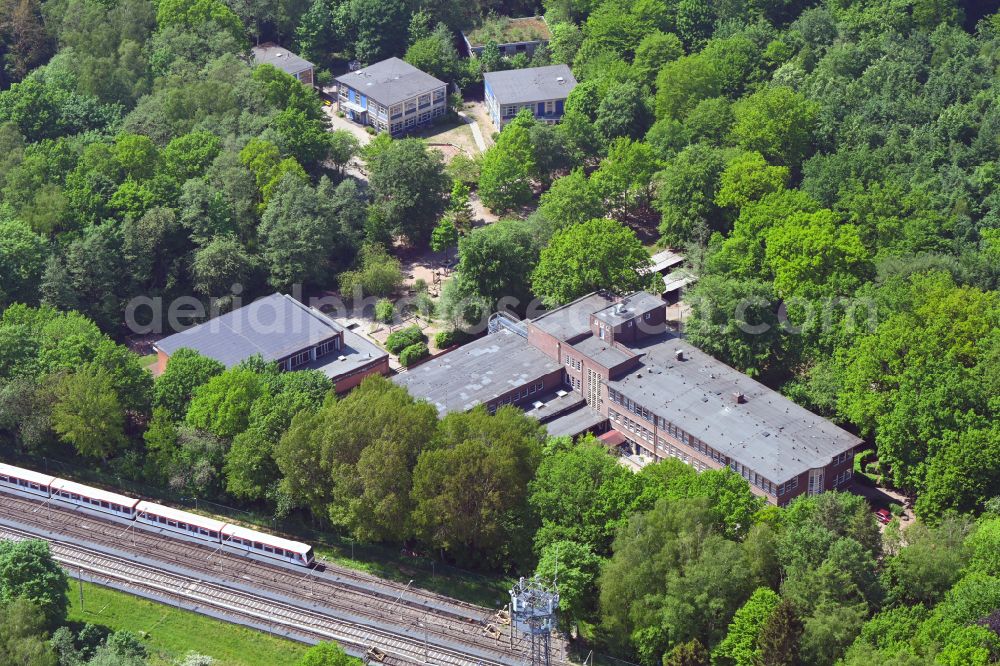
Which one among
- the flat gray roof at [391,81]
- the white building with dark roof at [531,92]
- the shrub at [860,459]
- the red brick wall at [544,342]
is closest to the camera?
the shrub at [860,459]

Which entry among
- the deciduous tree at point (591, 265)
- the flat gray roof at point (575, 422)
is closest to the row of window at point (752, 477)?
the flat gray roof at point (575, 422)

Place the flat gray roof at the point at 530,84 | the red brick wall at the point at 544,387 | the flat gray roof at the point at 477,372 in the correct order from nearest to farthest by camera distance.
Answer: the flat gray roof at the point at 477,372, the red brick wall at the point at 544,387, the flat gray roof at the point at 530,84

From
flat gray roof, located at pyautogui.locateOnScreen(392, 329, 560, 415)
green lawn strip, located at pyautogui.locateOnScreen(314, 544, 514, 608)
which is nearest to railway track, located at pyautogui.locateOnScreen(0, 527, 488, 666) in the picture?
green lawn strip, located at pyautogui.locateOnScreen(314, 544, 514, 608)

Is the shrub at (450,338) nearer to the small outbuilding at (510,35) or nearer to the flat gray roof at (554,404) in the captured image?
the flat gray roof at (554,404)

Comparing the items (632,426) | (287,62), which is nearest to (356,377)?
(632,426)

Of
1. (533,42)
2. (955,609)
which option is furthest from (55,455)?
(533,42)

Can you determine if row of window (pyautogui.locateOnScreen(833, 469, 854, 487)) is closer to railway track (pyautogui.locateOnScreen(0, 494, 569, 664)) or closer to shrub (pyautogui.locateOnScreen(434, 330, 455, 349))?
railway track (pyautogui.locateOnScreen(0, 494, 569, 664))

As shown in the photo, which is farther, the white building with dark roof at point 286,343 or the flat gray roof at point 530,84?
the flat gray roof at point 530,84

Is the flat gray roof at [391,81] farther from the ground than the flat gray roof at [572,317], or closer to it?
farther from the ground

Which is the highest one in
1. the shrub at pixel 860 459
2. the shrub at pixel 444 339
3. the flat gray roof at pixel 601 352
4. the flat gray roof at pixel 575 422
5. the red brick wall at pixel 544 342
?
the flat gray roof at pixel 601 352
